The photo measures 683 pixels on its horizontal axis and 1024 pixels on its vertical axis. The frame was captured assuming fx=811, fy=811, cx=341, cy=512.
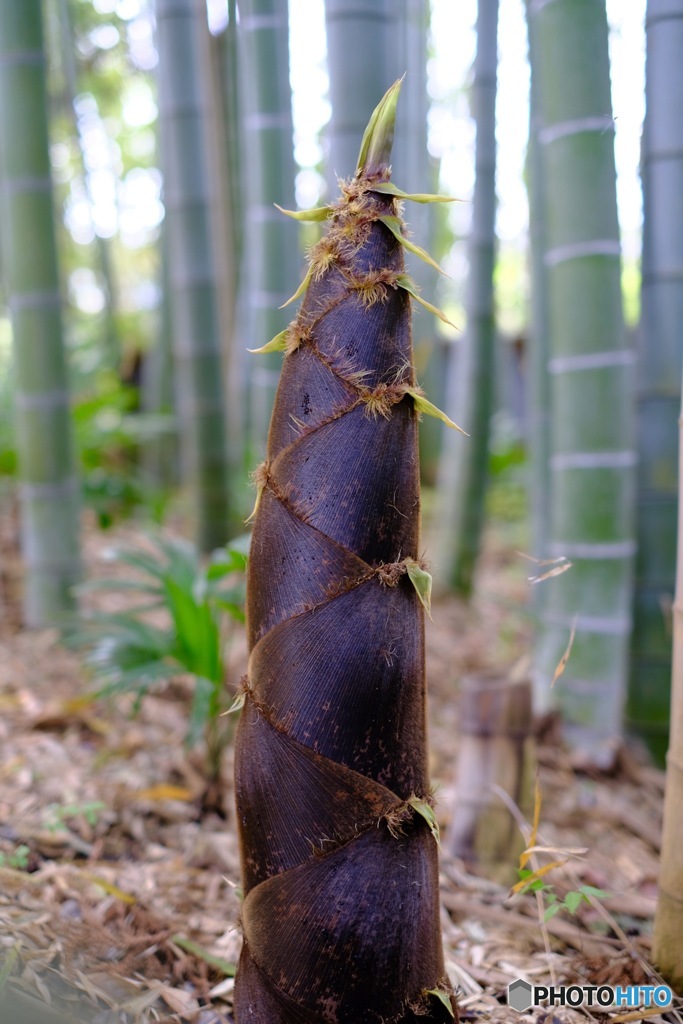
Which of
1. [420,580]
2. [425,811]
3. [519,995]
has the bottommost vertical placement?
[519,995]

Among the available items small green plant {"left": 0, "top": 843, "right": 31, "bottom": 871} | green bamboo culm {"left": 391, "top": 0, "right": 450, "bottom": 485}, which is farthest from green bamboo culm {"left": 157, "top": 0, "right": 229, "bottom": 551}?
small green plant {"left": 0, "top": 843, "right": 31, "bottom": 871}

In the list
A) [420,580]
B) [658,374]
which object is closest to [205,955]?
[420,580]

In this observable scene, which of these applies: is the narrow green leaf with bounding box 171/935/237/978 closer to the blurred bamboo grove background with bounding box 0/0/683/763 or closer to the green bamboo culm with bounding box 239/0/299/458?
the blurred bamboo grove background with bounding box 0/0/683/763

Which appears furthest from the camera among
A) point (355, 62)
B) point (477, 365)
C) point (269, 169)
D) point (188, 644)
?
point (477, 365)

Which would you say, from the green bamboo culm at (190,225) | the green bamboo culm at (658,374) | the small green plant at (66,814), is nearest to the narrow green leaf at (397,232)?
the small green plant at (66,814)

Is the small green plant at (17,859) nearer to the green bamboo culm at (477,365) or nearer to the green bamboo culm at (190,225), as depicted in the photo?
the green bamboo culm at (190,225)

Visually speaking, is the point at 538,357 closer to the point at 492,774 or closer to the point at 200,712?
the point at 492,774

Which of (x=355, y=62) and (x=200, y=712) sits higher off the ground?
(x=355, y=62)
